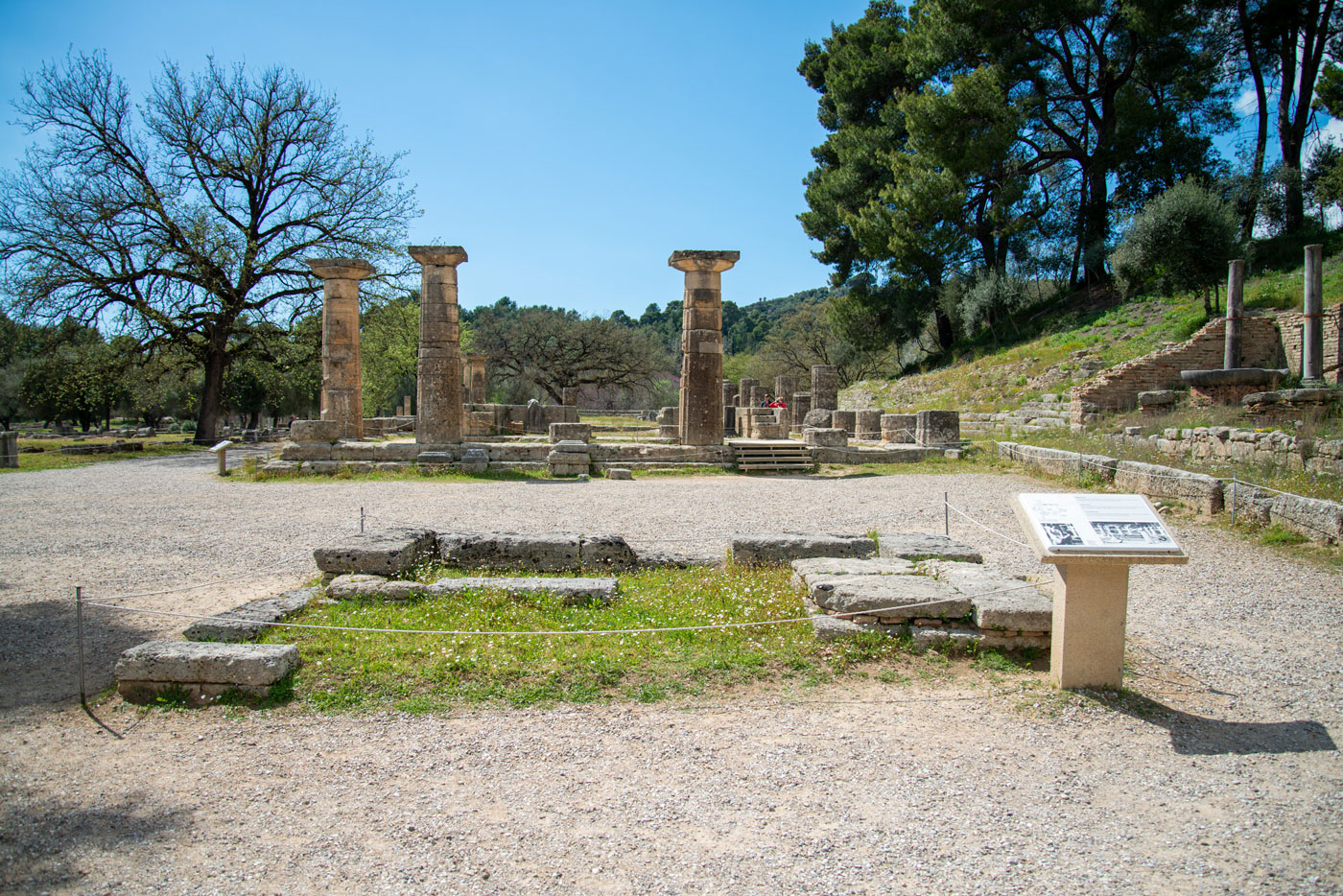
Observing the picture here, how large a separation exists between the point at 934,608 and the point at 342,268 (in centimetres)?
1575

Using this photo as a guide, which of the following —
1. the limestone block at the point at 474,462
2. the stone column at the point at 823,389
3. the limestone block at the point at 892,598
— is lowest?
the limestone block at the point at 892,598

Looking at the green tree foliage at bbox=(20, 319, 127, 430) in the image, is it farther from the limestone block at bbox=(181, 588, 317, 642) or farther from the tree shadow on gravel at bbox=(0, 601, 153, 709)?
the limestone block at bbox=(181, 588, 317, 642)

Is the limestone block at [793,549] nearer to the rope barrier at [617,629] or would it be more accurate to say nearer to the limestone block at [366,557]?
the rope barrier at [617,629]

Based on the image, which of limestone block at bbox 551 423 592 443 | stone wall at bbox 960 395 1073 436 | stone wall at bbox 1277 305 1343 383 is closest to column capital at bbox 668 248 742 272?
limestone block at bbox 551 423 592 443

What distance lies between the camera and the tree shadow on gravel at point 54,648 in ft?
14.8

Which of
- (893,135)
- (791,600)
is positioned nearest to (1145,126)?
(893,135)

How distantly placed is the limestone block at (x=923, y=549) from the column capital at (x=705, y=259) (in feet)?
33.4

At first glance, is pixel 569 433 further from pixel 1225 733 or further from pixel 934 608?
pixel 1225 733

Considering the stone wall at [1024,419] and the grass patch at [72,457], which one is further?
the stone wall at [1024,419]

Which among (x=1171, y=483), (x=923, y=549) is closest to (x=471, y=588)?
(x=923, y=549)

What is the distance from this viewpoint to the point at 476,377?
31.9 meters

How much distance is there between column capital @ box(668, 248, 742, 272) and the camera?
1596cm

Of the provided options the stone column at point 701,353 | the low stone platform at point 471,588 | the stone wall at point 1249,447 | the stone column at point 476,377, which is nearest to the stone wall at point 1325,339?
the stone wall at point 1249,447

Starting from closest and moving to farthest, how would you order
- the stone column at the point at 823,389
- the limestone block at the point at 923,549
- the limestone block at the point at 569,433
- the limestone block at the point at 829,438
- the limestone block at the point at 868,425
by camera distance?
the limestone block at the point at 923,549, the limestone block at the point at 569,433, the limestone block at the point at 829,438, the limestone block at the point at 868,425, the stone column at the point at 823,389
